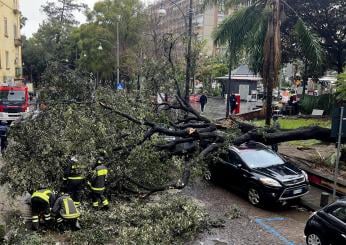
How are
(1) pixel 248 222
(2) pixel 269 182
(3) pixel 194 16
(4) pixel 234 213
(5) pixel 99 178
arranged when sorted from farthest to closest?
(3) pixel 194 16, (2) pixel 269 182, (4) pixel 234 213, (1) pixel 248 222, (5) pixel 99 178

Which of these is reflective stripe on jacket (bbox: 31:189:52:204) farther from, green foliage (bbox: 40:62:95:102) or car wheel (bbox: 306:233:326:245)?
car wheel (bbox: 306:233:326:245)

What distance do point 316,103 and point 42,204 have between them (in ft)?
62.4

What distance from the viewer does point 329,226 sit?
7.05 m

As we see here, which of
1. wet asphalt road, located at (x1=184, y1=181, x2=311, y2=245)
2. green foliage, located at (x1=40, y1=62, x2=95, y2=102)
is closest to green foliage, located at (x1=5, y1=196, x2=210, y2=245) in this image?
wet asphalt road, located at (x1=184, y1=181, x2=311, y2=245)

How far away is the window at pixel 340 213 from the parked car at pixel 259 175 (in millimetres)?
2968

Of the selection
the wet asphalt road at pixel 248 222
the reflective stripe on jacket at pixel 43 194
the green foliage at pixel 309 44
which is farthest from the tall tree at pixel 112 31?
the reflective stripe on jacket at pixel 43 194

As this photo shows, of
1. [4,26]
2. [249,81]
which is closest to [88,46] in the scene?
[4,26]

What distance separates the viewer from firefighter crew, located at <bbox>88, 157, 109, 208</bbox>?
30.1 feet

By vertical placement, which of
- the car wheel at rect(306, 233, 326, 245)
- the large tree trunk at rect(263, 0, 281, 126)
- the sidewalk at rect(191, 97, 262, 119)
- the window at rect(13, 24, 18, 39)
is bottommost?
the car wheel at rect(306, 233, 326, 245)

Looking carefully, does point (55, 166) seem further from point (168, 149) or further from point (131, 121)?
point (168, 149)

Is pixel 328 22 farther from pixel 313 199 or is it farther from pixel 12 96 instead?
pixel 12 96

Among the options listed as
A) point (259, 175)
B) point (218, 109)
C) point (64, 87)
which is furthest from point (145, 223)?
Result: point (218, 109)

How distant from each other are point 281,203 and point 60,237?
5.52 meters

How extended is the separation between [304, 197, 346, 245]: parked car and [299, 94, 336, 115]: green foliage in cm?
1536
